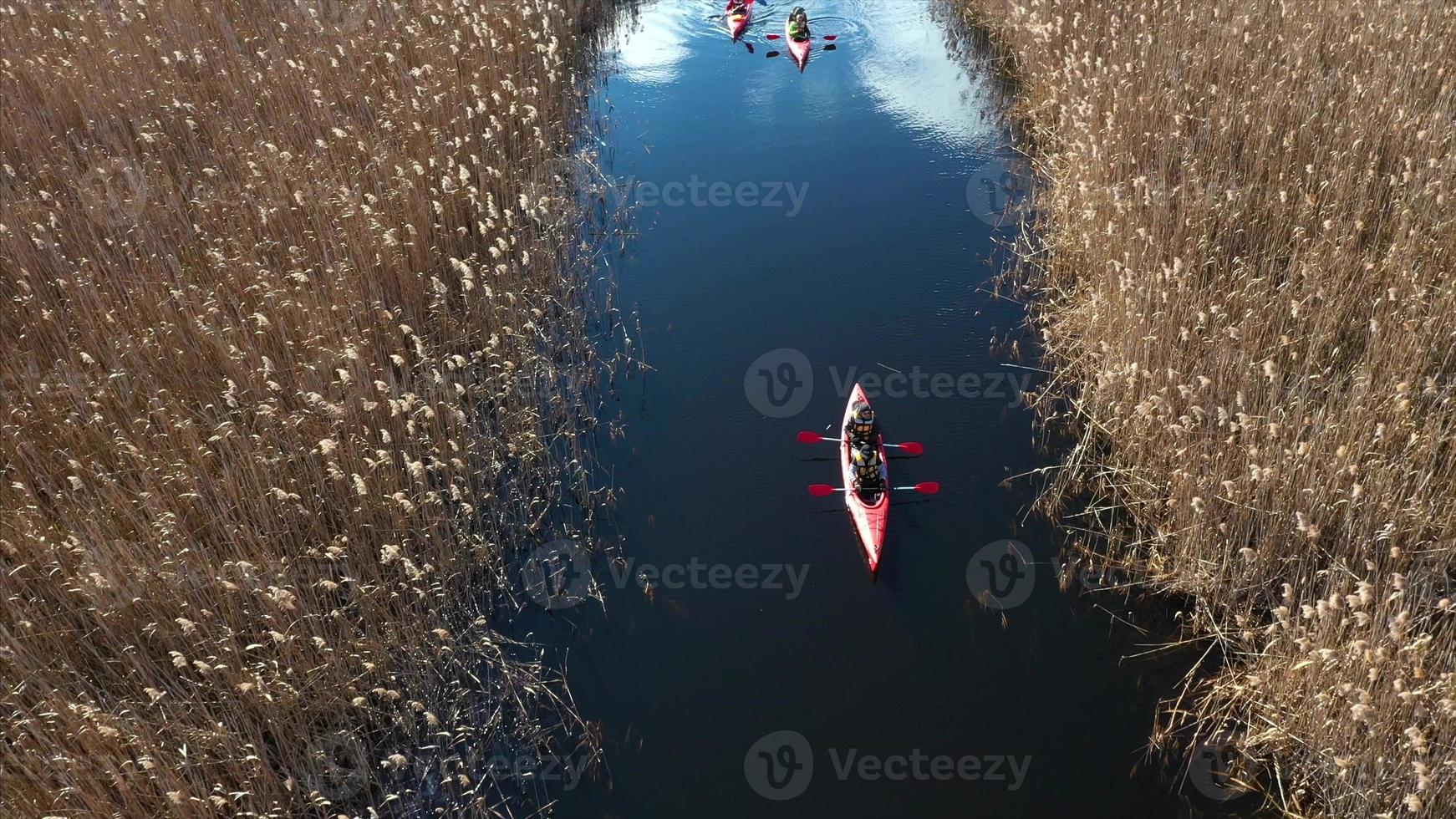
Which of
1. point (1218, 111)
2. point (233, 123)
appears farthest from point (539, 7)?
point (1218, 111)

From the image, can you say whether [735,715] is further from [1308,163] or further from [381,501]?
[1308,163]

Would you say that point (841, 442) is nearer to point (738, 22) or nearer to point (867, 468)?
→ point (867, 468)

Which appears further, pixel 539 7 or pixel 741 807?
pixel 539 7

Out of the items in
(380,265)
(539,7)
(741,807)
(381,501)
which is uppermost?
(539,7)
